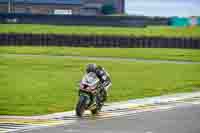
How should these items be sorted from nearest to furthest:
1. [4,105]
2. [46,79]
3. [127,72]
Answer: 1. [4,105]
2. [46,79]
3. [127,72]

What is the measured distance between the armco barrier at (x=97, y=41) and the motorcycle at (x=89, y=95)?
44645 mm

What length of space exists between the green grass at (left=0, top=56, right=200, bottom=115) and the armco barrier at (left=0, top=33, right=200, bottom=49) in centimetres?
1826

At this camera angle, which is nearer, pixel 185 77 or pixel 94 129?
pixel 94 129

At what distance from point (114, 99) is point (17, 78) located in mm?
8696

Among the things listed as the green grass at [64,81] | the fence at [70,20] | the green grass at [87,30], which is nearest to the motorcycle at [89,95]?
the green grass at [64,81]

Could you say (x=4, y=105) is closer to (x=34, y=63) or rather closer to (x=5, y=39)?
(x=34, y=63)

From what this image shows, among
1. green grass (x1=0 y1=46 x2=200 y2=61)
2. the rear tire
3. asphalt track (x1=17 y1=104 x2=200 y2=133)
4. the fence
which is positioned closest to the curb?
the rear tire

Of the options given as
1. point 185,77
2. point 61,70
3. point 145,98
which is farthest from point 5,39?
point 145,98

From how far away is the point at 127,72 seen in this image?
41.1 m

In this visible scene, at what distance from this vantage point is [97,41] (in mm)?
70188

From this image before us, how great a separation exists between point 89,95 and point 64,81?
12.1 m

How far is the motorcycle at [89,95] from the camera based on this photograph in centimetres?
2234

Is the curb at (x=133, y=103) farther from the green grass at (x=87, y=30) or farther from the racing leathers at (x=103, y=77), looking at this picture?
the green grass at (x=87, y=30)

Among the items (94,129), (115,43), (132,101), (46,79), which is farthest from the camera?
(115,43)
